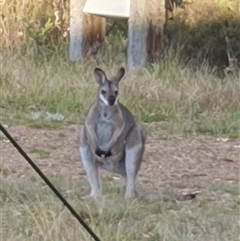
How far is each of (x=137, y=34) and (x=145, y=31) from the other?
10 cm

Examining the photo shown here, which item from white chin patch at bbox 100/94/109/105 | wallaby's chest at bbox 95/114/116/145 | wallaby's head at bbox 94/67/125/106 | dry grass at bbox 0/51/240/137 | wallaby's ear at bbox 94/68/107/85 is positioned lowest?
dry grass at bbox 0/51/240/137

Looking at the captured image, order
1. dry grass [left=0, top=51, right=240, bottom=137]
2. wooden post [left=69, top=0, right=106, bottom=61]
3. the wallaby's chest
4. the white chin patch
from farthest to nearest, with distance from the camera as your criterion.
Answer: wooden post [left=69, top=0, right=106, bottom=61] < dry grass [left=0, top=51, right=240, bottom=137] < the white chin patch < the wallaby's chest

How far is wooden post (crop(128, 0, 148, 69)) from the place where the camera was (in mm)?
10305

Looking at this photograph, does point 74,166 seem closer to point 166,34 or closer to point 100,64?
point 100,64

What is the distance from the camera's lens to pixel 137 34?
34.3 feet

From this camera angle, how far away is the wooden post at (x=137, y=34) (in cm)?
1030

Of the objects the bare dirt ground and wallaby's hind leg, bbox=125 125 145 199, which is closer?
wallaby's hind leg, bbox=125 125 145 199

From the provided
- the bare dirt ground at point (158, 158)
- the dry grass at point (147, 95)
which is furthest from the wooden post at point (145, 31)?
the bare dirt ground at point (158, 158)

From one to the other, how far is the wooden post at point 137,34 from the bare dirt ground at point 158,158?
2485mm

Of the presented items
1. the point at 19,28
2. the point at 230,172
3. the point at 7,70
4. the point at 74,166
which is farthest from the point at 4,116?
the point at 19,28

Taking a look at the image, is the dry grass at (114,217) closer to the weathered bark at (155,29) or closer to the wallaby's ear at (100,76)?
the wallaby's ear at (100,76)

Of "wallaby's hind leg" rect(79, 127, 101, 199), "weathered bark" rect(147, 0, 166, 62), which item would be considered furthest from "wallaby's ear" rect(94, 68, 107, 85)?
"weathered bark" rect(147, 0, 166, 62)

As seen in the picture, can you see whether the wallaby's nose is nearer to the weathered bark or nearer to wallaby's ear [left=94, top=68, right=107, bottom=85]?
wallaby's ear [left=94, top=68, right=107, bottom=85]

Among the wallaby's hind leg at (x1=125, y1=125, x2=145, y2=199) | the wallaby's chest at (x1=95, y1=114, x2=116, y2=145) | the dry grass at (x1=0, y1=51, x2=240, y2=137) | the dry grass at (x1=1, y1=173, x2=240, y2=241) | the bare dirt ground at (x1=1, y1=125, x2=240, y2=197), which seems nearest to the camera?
the dry grass at (x1=1, y1=173, x2=240, y2=241)
